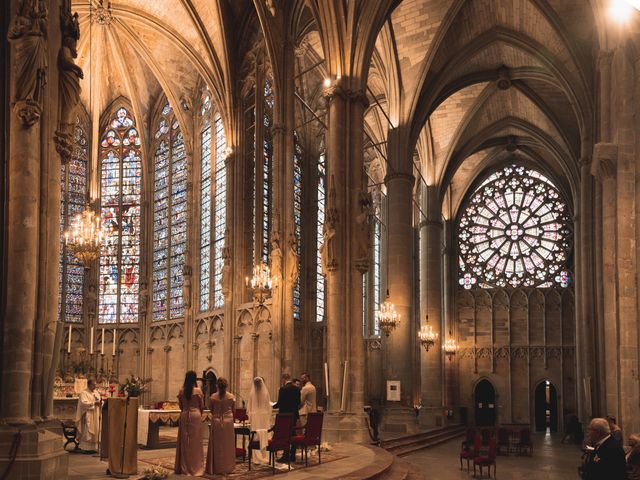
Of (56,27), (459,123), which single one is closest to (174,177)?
(459,123)

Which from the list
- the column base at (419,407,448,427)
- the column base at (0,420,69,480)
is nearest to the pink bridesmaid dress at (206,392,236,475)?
the column base at (0,420,69,480)

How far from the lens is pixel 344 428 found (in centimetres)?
1794

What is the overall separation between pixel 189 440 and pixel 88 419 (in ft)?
15.4

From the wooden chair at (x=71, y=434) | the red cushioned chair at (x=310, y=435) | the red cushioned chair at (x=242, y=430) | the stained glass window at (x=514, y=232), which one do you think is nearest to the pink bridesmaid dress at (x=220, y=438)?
the red cushioned chair at (x=242, y=430)

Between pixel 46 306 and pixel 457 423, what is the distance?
1175 inches

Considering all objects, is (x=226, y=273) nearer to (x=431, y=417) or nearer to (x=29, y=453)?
(x=431, y=417)

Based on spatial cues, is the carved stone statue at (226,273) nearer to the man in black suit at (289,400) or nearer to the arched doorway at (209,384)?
the arched doorway at (209,384)

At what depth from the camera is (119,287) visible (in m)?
30.9

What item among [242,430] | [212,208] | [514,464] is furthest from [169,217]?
[242,430]

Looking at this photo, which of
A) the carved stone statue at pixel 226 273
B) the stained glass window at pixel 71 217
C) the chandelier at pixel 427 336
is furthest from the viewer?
the stained glass window at pixel 71 217

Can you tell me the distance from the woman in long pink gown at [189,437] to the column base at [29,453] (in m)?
2.26

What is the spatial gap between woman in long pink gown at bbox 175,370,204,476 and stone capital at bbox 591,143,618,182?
29.7ft

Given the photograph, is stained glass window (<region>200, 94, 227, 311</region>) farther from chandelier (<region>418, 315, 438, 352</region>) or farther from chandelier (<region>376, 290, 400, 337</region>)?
chandelier (<region>418, 315, 438, 352</region>)

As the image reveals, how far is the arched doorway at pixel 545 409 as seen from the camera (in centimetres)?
3644
